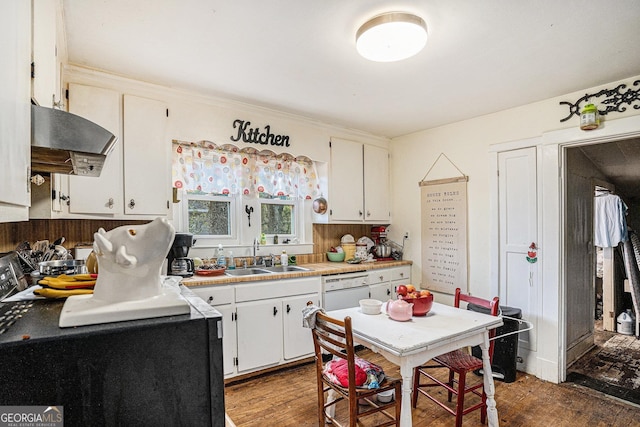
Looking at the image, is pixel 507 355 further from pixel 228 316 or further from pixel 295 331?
pixel 228 316

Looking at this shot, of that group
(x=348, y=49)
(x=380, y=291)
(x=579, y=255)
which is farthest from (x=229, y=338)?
(x=579, y=255)

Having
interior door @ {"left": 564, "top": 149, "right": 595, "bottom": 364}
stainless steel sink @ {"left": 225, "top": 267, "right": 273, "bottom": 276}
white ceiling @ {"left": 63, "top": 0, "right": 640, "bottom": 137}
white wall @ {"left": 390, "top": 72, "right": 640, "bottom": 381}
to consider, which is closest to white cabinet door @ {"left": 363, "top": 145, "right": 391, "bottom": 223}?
white wall @ {"left": 390, "top": 72, "right": 640, "bottom": 381}

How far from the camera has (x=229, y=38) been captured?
1.96m

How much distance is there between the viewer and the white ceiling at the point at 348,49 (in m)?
1.70

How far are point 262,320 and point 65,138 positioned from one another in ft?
7.17

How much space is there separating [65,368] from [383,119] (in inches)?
132

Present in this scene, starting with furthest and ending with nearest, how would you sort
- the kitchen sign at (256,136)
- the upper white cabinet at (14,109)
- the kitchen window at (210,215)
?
the kitchen window at (210,215)
the kitchen sign at (256,136)
the upper white cabinet at (14,109)

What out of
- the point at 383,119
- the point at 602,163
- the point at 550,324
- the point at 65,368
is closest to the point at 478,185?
the point at 383,119

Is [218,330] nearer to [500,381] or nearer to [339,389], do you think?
[339,389]

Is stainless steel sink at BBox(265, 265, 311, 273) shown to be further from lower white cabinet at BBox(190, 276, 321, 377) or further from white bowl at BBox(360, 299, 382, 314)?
white bowl at BBox(360, 299, 382, 314)

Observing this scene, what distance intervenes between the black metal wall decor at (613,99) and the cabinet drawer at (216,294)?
3168 millimetres

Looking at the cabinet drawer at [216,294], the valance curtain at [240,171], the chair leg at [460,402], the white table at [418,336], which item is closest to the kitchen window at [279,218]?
the valance curtain at [240,171]

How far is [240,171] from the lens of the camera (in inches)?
128

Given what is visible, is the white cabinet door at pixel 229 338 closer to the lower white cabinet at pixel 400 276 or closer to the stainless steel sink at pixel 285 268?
the stainless steel sink at pixel 285 268
